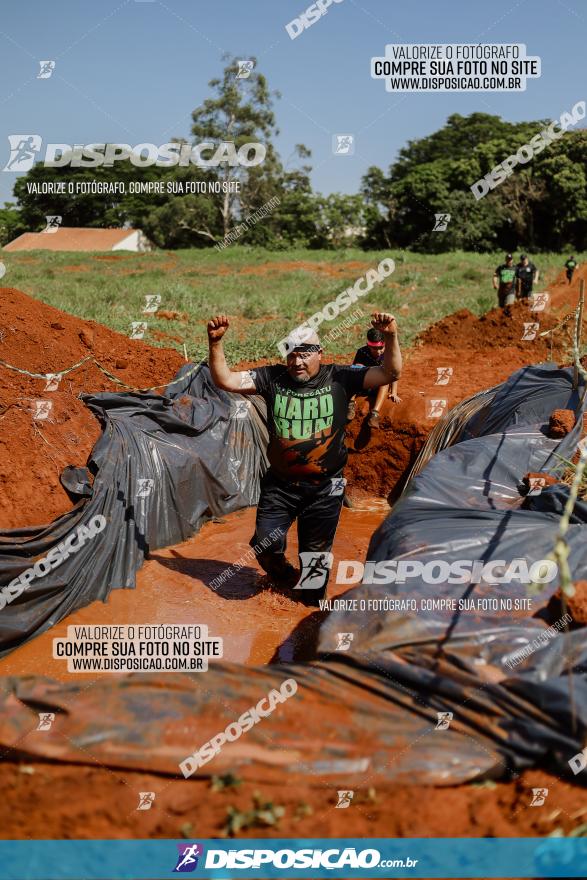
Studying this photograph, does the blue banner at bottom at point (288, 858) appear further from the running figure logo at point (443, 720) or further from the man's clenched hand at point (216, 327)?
the man's clenched hand at point (216, 327)

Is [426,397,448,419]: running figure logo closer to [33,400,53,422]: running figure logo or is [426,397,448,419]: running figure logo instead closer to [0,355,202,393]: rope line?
[0,355,202,393]: rope line

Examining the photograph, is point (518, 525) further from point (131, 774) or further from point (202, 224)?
point (202, 224)

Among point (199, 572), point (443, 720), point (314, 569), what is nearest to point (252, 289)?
point (199, 572)

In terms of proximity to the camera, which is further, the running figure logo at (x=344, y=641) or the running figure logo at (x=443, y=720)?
the running figure logo at (x=344, y=641)

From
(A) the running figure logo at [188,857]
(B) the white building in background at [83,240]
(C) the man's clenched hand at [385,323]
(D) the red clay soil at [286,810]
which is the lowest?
(A) the running figure logo at [188,857]

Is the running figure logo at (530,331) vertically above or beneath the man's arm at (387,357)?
above

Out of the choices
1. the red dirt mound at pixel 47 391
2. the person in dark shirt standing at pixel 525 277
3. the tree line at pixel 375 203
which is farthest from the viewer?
the tree line at pixel 375 203

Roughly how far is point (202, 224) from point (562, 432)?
120 feet

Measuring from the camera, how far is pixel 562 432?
15.4ft

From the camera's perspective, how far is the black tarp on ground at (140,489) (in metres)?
4.64

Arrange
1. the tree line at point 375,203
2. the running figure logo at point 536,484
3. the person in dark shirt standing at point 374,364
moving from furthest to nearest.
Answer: the tree line at point 375,203 → the person in dark shirt standing at point 374,364 → the running figure logo at point 536,484

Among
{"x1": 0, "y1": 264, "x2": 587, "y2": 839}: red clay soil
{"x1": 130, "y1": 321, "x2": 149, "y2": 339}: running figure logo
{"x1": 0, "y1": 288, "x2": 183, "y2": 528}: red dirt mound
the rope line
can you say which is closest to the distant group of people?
{"x1": 0, "y1": 264, "x2": 587, "y2": 839}: red clay soil

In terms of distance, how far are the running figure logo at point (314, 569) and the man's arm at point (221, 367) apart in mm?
1188

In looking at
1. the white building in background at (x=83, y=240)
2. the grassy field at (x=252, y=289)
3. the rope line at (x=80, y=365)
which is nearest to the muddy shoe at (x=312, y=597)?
the rope line at (x=80, y=365)
